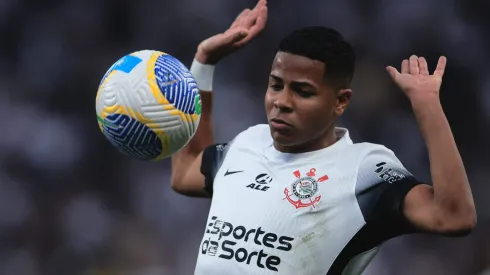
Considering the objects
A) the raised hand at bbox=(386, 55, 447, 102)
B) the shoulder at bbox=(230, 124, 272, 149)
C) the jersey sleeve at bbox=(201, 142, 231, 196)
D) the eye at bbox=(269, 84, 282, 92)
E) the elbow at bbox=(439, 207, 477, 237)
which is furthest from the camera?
the jersey sleeve at bbox=(201, 142, 231, 196)

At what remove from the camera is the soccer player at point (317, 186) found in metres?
3.21

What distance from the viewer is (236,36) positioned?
403cm

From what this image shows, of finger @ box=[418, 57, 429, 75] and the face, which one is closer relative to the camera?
finger @ box=[418, 57, 429, 75]

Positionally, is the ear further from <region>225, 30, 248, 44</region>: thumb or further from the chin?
<region>225, 30, 248, 44</region>: thumb

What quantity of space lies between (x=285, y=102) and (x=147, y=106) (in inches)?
23.3

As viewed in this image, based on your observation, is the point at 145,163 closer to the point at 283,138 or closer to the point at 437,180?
the point at 283,138

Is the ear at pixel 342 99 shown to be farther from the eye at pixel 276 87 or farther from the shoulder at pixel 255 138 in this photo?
the shoulder at pixel 255 138

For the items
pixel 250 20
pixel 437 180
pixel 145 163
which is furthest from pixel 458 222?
pixel 145 163

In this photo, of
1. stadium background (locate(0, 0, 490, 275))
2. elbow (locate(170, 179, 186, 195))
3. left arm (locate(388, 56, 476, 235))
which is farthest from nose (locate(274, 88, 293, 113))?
stadium background (locate(0, 0, 490, 275))

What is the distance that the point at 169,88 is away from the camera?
329 cm

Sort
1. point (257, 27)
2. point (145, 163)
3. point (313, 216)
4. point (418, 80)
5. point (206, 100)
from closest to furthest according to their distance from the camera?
point (418, 80)
point (313, 216)
point (257, 27)
point (206, 100)
point (145, 163)

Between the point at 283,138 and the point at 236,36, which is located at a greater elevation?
the point at 236,36

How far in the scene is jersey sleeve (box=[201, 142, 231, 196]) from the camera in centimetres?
398

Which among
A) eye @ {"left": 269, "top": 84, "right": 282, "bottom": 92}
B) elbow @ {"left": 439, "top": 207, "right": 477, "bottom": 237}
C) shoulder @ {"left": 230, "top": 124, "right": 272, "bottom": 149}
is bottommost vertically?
elbow @ {"left": 439, "top": 207, "right": 477, "bottom": 237}
